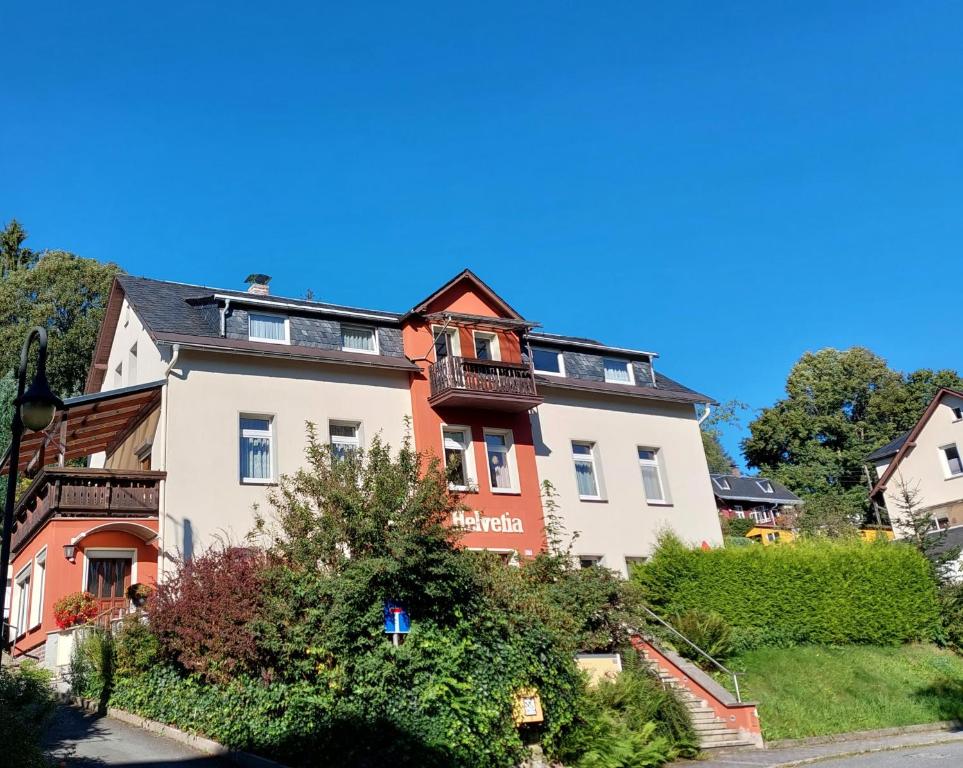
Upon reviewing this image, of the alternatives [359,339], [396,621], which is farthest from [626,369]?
[396,621]

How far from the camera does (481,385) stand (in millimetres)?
24688

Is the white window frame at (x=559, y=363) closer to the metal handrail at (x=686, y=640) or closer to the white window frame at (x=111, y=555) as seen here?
the metal handrail at (x=686, y=640)

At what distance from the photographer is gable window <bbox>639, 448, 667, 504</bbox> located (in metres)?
28.3

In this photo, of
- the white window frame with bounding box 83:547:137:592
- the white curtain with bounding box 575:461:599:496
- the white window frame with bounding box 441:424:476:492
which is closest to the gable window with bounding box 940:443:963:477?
the white curtain with bounding box 575:461:599:496

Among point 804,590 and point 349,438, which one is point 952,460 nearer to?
point 804,590

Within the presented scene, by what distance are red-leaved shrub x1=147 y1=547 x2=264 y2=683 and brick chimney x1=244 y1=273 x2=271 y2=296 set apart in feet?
49.8

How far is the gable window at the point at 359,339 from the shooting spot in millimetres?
25062

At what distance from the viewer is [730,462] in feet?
308

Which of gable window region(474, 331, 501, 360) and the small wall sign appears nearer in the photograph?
the small wall sign

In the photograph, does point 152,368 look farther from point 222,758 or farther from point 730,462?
point 730,462

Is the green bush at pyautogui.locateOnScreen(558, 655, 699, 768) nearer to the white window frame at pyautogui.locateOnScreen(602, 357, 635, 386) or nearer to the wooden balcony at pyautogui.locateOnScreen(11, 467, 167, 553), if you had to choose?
the wooden balcony at pyautogui.locateOnScreen(11, 467, 167, 553)

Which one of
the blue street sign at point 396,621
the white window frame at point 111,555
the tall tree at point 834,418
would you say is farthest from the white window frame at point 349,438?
the tall tree at point 834,418

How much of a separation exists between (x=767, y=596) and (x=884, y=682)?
336cm

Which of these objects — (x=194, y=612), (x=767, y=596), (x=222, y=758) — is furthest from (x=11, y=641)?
(x=767, y=596)
